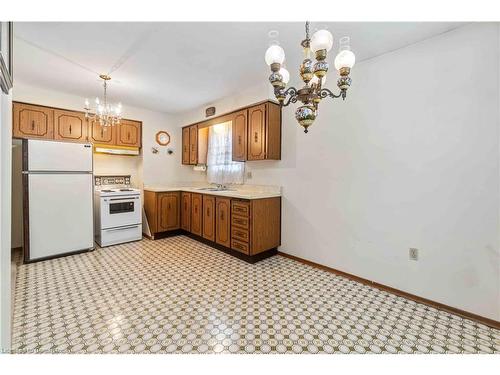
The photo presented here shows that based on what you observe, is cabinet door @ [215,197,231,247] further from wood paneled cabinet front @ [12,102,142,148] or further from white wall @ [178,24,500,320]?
wood paneled cabinet front @ [12,102,142,148]

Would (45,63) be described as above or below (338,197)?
above

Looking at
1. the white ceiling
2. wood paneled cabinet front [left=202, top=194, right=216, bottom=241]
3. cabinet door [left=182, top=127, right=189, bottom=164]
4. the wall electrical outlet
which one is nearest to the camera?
the white ceiling

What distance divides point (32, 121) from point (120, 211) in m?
1.75

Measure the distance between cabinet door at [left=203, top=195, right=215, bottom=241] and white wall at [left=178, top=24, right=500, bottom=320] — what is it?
4.65ft

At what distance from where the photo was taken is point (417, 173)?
2092 millimetres

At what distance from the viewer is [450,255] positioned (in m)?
1.95

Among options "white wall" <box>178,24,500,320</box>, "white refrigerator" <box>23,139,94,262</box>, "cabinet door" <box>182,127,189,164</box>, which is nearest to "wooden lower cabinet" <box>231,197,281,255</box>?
"white wall" <box>178,24,500,320</box>

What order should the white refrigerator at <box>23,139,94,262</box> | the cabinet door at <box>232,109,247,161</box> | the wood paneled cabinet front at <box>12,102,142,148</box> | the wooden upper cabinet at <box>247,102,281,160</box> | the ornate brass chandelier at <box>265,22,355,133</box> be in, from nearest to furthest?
the ornate brass chandelier at <box>265,22,355,133</box> < the white refrigerator at <box>23,139,94,262</box> < the wooden upper cabinet at <box>247,102,281,160</box> < the wood paneled cabinet front at <box>12,102,142,148</box> < the cabinet door at <box>232,109,247,161</box>

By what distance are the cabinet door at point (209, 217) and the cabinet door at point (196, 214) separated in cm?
12

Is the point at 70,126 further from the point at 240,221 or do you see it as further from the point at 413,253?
the point at 413,253

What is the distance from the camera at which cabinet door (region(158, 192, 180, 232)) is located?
3996 mm
